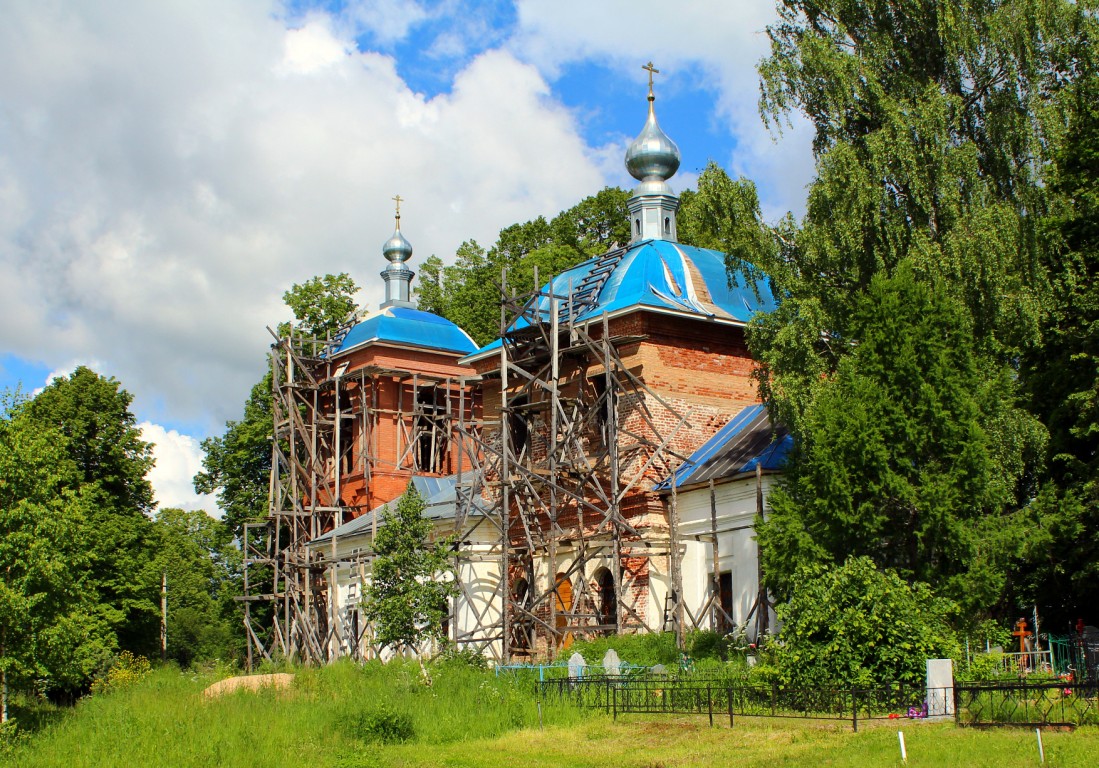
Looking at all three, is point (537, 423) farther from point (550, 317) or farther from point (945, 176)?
point (945, 176)

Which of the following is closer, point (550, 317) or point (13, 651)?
point (13, 651)

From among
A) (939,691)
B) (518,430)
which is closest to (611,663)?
(939,691)

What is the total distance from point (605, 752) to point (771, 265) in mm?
10106

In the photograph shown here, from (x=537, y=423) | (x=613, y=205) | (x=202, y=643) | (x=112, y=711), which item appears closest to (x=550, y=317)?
(x=537, y=423)

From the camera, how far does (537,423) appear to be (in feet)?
98.1

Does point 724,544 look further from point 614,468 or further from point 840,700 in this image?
point 840,700

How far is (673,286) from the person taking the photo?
28.2 meters

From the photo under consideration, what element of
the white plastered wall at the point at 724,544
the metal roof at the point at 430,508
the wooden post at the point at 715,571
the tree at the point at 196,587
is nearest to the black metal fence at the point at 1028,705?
the white plastered wall at the point at 724,544

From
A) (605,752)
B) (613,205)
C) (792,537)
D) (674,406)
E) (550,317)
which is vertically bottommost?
(605,752)

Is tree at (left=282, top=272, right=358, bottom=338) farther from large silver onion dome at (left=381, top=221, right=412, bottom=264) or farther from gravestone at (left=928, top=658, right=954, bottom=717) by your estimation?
gravestone at (left=928, top=658, right=954, bottom=717)

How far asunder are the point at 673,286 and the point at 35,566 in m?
14.3

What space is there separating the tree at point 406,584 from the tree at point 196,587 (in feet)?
79.4

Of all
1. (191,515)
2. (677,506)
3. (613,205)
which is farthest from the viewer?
(191,515)

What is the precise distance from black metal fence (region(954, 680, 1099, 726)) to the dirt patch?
12556mm
